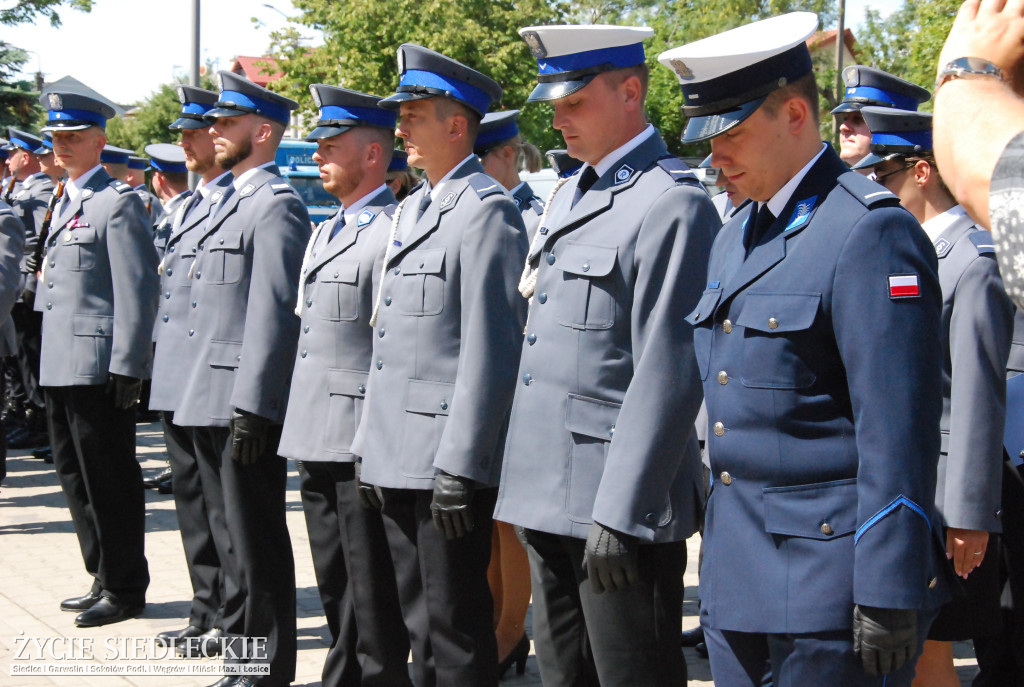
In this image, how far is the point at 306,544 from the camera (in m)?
7.41

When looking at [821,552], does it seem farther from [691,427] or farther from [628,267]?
[628,267]

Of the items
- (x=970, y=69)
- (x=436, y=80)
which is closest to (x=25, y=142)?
(x=436, y=80)

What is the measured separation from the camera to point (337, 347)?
436cm

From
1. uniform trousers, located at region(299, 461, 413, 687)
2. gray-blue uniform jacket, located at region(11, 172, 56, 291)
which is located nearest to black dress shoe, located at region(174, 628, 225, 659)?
uniform trousers, located at region(299, 461, 413, 687)

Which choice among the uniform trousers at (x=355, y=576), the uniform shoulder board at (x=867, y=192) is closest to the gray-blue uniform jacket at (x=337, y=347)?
the uniform trousers at (x=355, y=576)

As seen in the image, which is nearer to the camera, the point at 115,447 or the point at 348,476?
the point at 348,476

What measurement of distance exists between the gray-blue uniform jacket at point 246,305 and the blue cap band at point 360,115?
1.64 ft

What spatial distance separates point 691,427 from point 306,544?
4838mm

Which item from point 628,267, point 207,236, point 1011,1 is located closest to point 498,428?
point 628,267

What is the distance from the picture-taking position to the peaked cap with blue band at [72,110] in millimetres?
6090

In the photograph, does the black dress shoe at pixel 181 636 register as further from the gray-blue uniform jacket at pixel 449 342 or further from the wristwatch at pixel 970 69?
the wristwatch at pixel 970 69

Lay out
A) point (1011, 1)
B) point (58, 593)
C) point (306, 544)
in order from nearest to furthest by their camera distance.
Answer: point (1011, 1)
point (58, 593)
point (306, 544)

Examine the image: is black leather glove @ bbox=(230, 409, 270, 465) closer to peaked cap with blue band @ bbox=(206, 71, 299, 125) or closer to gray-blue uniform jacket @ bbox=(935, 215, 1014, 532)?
peaked cap with blue band @ bbox=(206, 71, 299, 125)

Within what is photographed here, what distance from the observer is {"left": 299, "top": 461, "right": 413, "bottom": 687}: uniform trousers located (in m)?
4.18
